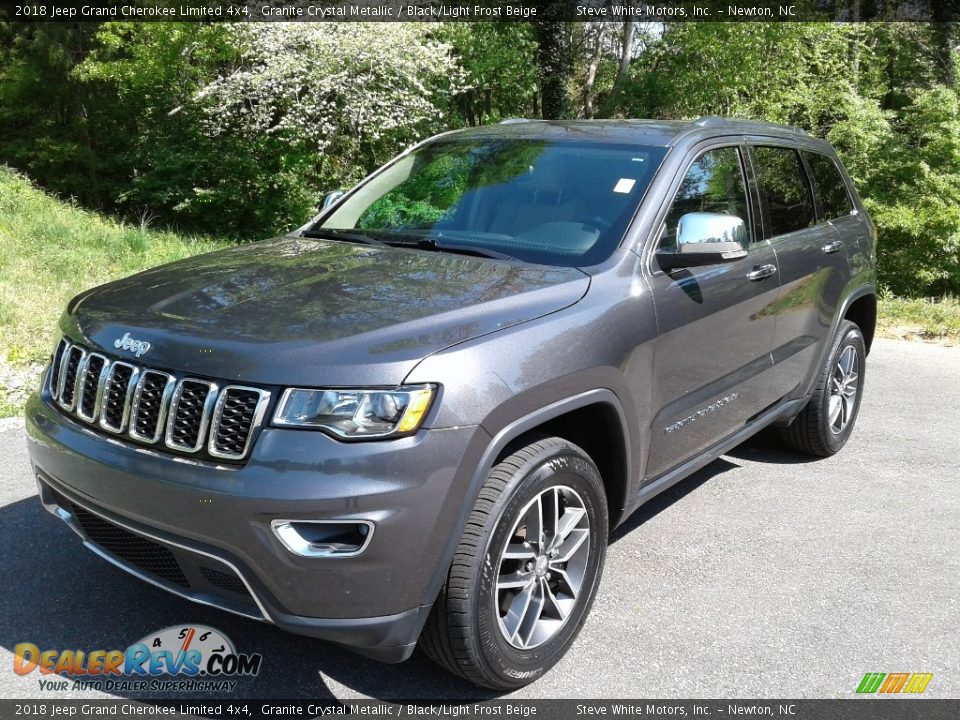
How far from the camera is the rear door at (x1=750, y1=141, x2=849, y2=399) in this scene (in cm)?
439

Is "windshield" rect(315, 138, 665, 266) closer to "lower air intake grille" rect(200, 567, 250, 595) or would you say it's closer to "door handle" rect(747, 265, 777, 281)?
"door handle" rect(747, 265, 777, 281)

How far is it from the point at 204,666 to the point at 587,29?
2429 centimetres

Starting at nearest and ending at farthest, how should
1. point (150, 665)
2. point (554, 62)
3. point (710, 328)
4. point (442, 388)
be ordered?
point (442, 388) → point (150, 665) → point (710, 328) → point (554, 62)

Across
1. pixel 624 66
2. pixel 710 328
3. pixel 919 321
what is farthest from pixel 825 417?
pixel 624 66

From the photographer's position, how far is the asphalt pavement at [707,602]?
3072 mm

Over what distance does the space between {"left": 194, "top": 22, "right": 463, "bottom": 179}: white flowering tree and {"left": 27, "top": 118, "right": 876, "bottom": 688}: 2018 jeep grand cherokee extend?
13345 millimetres

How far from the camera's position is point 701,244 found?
347cm

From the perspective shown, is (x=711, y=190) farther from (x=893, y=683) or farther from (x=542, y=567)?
(x=893, y=683)

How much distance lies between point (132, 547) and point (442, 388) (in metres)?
1.15

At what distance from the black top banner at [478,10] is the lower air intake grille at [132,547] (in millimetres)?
15626

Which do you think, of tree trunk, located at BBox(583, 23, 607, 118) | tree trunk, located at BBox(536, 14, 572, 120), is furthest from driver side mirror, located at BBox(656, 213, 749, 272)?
tree trunk, located at BBox(583, 23, 607, 118)

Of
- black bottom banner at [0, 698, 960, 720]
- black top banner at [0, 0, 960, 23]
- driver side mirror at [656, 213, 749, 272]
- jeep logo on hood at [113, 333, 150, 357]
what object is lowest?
black bottom banner at [0, 698, 960, 720]

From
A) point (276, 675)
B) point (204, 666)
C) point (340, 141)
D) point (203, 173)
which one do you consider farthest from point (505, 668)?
point (203, 173)

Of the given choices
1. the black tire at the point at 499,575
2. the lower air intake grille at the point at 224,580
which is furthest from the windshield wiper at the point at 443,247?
the lower air intake grille at the point at 224,580
